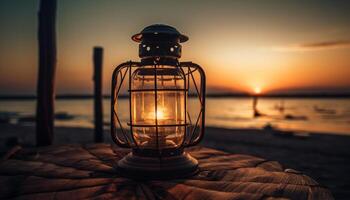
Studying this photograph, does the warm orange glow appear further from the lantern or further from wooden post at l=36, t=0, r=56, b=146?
wooden post at l=36, t=0, r=56, b=146

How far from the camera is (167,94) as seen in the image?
175cm

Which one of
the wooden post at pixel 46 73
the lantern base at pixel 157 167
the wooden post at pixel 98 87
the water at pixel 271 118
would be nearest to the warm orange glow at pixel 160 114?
the lantern base at pixel 157 167

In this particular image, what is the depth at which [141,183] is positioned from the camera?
1220 mm

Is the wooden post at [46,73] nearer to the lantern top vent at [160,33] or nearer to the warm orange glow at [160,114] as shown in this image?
the warm orange glow at [160,114]

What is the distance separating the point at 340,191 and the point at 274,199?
4.73 m

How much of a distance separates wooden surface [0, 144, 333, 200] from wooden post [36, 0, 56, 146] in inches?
74.2

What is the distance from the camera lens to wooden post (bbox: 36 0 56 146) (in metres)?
3.45

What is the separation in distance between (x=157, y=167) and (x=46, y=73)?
2.68 metres

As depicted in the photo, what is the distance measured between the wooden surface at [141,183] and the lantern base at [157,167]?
5cm

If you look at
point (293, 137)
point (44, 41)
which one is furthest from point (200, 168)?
point (293, 137)

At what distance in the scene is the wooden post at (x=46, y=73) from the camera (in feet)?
11.3

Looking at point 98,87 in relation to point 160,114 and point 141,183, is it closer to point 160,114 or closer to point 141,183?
point 160,114

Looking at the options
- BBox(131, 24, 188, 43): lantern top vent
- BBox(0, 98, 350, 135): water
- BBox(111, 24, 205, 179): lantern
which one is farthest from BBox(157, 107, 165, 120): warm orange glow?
BBox(0, 98, 350, 135): water

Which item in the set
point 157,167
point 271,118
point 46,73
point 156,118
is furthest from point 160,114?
point 271,118
